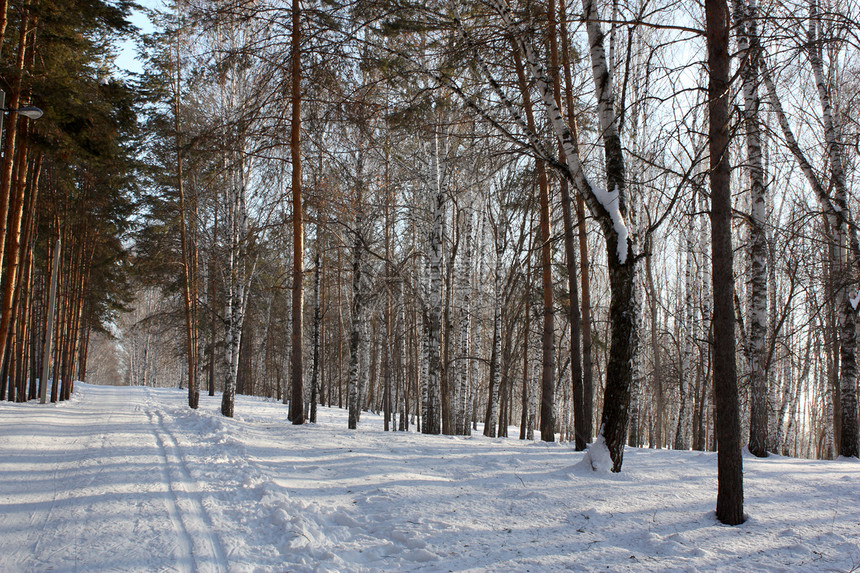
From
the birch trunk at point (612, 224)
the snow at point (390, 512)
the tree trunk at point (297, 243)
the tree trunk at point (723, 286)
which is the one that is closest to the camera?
the snow at point (390, 512)

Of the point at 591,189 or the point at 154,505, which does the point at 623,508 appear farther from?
the point at 154,505

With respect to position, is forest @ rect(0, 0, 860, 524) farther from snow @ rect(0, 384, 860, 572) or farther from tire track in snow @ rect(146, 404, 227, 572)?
tire track in snow @ rect(146, 404, 227, 572)

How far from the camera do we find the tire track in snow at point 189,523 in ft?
10.8

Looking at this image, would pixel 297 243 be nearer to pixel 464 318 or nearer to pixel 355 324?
pixel 355 324

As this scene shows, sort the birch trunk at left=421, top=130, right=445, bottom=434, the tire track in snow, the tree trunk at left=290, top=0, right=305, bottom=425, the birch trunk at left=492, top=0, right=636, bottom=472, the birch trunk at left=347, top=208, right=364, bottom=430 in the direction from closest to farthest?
the tire track in snow
the birch trunk at left=492, top=0, right=636, bottom=472
the tree trunk at left=290, top=0, right=305, bottom=425
the birch trunk at left=421, top=130, right=445, bottom=434
the birch trunk at left=347, top=208, right=364, bottom=430

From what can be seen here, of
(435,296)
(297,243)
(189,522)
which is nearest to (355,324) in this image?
(435,296)

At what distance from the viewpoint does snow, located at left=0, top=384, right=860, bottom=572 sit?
11.2ft

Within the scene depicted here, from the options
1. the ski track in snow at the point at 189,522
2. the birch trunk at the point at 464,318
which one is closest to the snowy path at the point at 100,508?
the ski track in snow at the point at 189,522

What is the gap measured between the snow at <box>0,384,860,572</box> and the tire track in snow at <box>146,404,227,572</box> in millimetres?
15

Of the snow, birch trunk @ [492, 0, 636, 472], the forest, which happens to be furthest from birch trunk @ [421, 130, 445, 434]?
birch trunk @ [492, 0, 636, 472]

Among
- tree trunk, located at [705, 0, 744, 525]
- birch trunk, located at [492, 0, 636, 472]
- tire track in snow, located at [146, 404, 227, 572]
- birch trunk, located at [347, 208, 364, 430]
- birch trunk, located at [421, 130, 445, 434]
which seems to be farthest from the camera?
birch trunk, located at [347, 208, 364, 430]

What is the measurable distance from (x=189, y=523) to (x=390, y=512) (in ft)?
5.73

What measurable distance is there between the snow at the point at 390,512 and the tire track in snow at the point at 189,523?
0.05ft

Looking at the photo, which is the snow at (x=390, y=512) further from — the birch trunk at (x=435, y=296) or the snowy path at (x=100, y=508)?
the birch trunk at (x=435, y=296)
